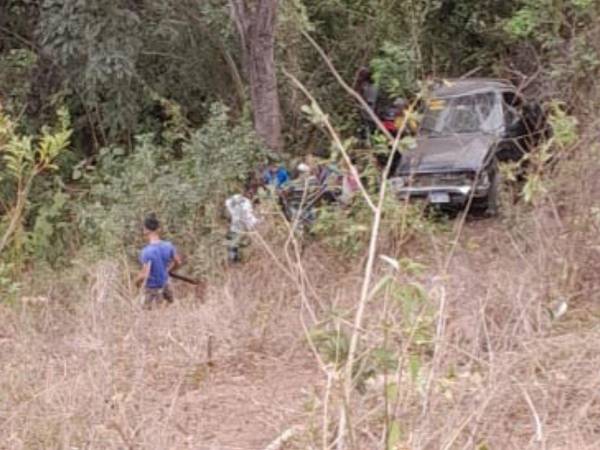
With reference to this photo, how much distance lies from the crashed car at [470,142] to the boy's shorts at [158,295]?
9.03 feet

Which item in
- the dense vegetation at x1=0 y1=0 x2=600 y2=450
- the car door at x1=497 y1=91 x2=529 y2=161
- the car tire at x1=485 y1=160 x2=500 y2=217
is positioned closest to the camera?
the dense vegetation at x1=0 y1=0 x2=600 y2=450

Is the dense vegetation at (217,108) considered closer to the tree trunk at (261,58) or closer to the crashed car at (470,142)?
the tree trunk at (261,58)

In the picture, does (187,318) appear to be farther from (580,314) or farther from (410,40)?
(410,40)

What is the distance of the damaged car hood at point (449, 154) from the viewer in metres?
12.1

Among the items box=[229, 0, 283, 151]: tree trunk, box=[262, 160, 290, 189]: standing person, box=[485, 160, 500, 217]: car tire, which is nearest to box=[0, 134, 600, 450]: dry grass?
box=[262, 160, 290, 189]: standing person

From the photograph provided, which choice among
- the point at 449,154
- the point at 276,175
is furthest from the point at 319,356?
the point at 449,154

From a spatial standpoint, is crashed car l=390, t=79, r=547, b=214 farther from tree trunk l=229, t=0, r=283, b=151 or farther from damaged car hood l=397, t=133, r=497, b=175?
tree trunk l=229, t=0, r=283, b=151

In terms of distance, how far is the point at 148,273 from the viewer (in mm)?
9500

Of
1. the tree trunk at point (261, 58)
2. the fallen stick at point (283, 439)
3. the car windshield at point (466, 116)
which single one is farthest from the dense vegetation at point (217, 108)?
the fallen stick at point (283, 439)

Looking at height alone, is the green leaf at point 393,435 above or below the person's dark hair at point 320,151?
above

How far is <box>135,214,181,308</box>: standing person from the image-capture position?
9500 millimetres

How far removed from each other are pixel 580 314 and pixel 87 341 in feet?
12.0

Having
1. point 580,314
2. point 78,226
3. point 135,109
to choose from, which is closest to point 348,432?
point 580,314

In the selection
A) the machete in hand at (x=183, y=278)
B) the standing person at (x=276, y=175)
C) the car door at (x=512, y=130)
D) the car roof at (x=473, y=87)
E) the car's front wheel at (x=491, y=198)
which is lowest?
the machete in hand at (x=183, y=278)
